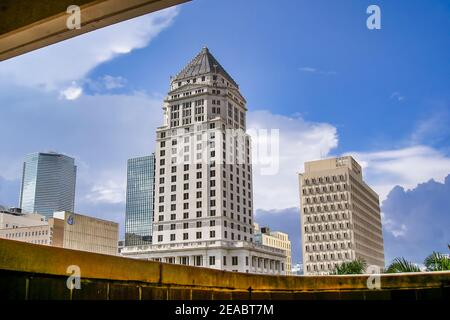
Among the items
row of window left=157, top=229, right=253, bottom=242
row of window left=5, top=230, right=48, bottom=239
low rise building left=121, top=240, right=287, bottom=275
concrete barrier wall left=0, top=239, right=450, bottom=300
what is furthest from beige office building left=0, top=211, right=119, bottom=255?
concrete barrier wall left=0, top=239, right=450, bottom=300

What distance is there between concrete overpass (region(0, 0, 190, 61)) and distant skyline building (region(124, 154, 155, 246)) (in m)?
182

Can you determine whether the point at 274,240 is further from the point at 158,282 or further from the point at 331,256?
the point at 158,282

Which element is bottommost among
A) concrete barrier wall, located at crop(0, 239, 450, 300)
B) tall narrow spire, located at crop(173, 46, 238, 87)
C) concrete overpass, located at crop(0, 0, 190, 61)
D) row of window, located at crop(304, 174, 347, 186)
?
concrete barrier wall, located at crop(0, 239, 450, 300)

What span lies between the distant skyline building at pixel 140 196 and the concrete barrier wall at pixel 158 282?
183 meters

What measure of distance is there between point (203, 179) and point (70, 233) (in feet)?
152

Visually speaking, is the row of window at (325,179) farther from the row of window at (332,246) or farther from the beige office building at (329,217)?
the row of window at (332,246)

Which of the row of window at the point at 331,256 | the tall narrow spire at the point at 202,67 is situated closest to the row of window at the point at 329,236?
the row of window at the point at 331,256

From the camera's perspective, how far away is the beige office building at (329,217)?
117 metres

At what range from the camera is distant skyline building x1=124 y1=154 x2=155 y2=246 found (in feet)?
613

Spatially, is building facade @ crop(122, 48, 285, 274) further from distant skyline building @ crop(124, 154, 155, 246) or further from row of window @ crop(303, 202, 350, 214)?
distant skyline building @ crop(124, 154, 155, 246)

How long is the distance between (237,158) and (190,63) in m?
29.2
